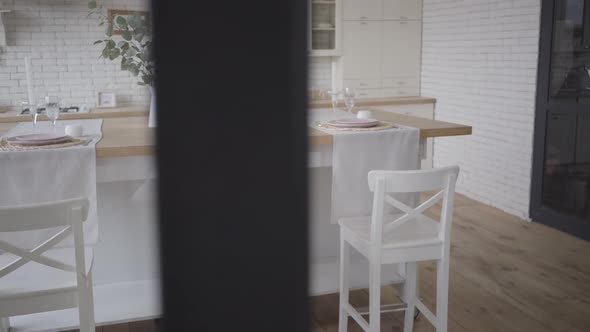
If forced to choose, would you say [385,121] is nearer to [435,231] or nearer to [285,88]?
[435,231]

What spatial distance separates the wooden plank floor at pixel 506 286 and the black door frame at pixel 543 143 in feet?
0.29

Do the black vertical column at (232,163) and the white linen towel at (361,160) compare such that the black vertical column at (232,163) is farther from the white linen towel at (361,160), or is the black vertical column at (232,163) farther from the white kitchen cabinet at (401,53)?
the white kitchen cabinet at (401,53)

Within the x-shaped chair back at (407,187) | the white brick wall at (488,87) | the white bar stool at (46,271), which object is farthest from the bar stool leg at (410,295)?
the white brick wall at (488,87)

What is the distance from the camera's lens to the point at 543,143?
449 centimetres

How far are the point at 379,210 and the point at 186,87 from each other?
2040mm

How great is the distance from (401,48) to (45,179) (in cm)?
446

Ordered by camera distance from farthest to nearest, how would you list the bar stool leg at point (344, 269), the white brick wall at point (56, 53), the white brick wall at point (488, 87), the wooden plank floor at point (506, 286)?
the white brick wall at point (56, 53) < the white brick wall at point (488, 87) < the wooden plank floor at point (506, 286) < the bar stool leg at point (344, 269)

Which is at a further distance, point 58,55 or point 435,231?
point 58,55

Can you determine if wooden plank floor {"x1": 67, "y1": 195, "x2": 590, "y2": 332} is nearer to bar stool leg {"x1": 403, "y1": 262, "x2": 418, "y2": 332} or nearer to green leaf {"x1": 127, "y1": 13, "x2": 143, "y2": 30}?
bar stool leg {"x1": 403, "y1": 262, "x2": 418, "y2": 332}

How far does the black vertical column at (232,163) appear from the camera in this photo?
194 mm

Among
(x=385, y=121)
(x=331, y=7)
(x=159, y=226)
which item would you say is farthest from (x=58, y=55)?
(x=159, y=226)

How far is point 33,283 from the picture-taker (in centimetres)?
190

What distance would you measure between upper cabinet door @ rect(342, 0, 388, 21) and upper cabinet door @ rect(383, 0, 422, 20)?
2.9 inches

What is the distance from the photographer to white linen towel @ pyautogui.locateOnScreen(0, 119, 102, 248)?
224cm
